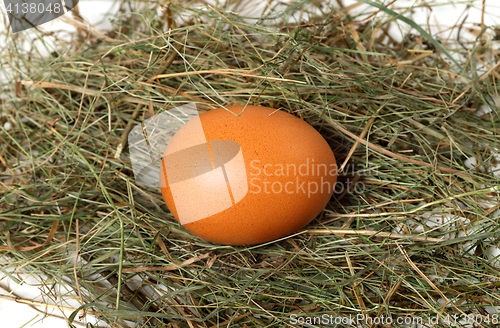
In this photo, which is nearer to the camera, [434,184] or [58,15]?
[434,184]

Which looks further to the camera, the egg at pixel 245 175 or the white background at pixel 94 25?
the white background at pixel 94 25

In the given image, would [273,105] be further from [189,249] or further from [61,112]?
[61,112]

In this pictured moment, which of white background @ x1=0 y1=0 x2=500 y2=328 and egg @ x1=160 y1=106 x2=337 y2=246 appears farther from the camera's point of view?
white background @ x1=0 y1=0 x2=500 y2=328

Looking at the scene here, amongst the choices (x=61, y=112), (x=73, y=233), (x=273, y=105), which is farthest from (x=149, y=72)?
(x=73, y=233)

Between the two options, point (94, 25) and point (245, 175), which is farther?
point (94, 25)
